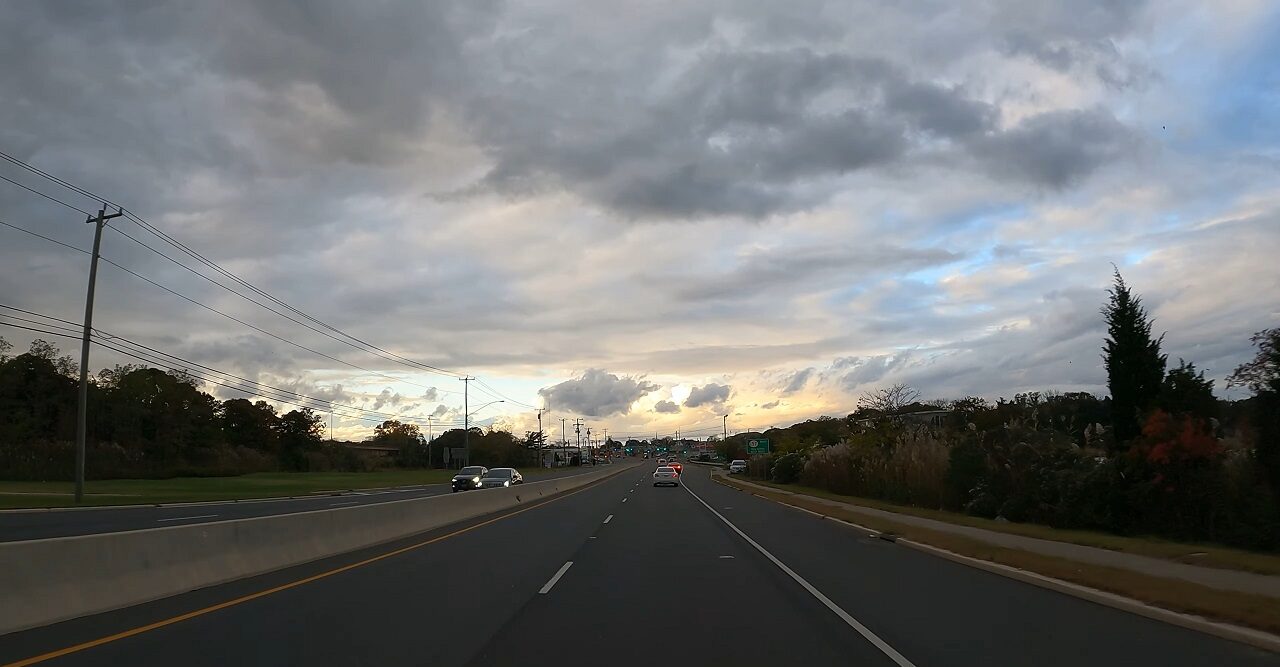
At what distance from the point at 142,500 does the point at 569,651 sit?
38.8 meters

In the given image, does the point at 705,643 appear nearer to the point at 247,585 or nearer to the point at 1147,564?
the point at 247,585

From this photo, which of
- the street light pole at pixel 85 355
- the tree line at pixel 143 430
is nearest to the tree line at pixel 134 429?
the tree line at pixel 143 430

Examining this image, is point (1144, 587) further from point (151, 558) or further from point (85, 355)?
point (85, 355)

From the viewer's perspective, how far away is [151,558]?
490 inches

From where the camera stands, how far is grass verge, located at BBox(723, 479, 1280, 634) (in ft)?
33.6

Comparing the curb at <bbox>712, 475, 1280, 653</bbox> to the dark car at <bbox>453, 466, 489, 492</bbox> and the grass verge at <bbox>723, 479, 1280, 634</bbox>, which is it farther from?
the dark car at <bbox>453, 466, 489, 492</bbox>

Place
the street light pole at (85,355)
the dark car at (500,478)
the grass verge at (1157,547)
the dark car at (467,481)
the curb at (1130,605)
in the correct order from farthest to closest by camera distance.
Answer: the dark car at (500,478) → the dark car at (467,481) → the street light pole at (85,355) → the grass verge at (1157,547) → the curb at (1130,605)

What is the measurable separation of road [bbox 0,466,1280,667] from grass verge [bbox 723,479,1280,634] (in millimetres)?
588

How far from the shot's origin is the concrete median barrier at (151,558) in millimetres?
10055

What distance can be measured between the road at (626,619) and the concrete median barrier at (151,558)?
347mm

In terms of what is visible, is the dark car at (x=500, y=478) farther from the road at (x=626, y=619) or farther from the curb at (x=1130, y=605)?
the curb at (x=1130, y=605)

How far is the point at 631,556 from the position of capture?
60.5ft

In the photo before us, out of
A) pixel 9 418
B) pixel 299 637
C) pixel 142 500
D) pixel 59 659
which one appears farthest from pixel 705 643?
pixel 9 418

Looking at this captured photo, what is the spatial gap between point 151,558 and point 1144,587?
14.1 metres
